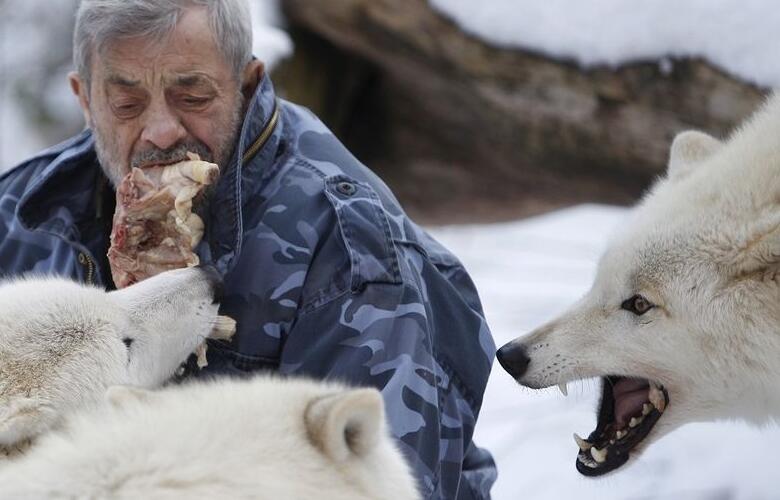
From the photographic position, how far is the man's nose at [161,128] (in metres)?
2.70

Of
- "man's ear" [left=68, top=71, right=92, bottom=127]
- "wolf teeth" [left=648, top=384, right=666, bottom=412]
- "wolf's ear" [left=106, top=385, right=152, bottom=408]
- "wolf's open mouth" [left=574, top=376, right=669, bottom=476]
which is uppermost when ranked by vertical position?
"man's ear" [left=68, top=71, right=92, bottom=127]

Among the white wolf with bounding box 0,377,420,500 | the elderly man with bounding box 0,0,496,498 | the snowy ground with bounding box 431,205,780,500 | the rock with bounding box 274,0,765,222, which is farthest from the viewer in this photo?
the rock with bounding box 274,0,765,222

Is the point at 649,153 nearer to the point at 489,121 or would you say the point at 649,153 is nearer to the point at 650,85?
the point at 650,85

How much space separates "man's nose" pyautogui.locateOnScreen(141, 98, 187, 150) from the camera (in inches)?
106

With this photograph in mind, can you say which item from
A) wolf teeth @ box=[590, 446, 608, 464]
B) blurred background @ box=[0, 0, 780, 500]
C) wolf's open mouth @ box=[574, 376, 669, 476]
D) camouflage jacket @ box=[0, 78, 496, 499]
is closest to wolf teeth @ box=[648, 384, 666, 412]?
wolf's open mouth @ box=[574, 376, 669, 476]

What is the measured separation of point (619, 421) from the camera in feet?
9.44

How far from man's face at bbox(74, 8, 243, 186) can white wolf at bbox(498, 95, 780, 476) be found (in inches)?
38.6

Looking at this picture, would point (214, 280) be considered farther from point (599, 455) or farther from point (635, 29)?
point (635, 29)

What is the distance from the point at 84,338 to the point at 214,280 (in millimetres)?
348

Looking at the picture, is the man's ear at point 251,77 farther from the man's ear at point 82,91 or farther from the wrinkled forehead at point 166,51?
the man's ear at point 82,91

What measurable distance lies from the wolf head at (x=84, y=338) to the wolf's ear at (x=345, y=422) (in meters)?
0.76

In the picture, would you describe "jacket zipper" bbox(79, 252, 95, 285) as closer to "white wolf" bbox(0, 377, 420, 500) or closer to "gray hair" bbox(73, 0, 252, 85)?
"gray hair" bbox(73, 0, 252, 85)

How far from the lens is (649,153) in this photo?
532 cm

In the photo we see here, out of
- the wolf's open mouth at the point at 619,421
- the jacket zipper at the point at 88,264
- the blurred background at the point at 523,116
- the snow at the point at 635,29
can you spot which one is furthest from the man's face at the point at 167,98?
Answer: the snow at the point at 635,29
